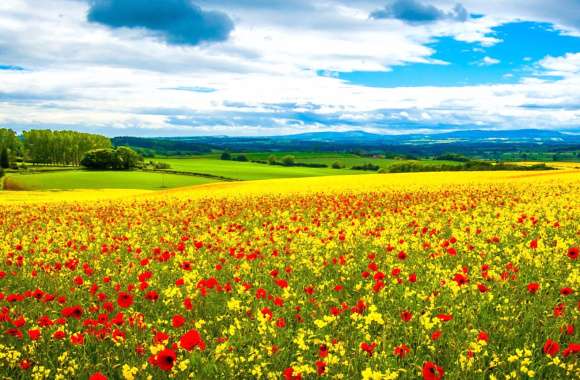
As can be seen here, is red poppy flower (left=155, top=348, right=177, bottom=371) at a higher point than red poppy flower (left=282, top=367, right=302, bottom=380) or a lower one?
higher

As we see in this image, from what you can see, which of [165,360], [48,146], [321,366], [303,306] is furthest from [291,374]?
[48,146]

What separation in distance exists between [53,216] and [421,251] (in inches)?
565

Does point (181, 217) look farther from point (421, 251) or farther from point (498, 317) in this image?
point (498, 317)

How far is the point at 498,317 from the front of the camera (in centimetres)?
600

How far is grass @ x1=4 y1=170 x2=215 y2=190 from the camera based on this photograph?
69.9 meters

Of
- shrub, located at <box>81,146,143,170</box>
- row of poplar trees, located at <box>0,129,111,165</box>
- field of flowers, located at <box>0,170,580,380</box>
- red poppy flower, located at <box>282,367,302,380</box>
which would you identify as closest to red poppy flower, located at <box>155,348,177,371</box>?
field of flowers, located at <box>0,170,580,380</box>

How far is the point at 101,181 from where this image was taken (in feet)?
251

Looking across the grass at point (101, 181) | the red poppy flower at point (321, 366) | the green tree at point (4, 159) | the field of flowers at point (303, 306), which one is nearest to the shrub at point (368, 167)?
the grass at point (101, 181)

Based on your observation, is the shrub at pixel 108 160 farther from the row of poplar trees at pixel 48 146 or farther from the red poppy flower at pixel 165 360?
the red poppy flower at pixel 165 360

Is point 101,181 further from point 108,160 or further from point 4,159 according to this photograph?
point 4,159

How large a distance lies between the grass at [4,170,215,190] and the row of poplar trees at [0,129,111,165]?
4763cm

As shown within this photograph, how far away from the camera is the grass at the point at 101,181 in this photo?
6988 cm

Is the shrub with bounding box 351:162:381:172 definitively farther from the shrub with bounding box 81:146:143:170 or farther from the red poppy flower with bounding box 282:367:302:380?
the red poppy flower with bounding box 282:367:302:380

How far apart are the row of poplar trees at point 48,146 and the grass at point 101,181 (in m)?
47.6
